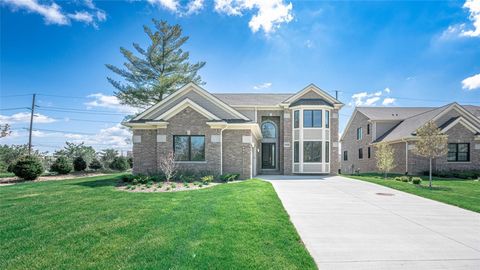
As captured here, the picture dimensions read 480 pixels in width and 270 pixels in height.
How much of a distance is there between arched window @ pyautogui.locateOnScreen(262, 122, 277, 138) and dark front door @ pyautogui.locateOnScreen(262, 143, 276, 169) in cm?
82

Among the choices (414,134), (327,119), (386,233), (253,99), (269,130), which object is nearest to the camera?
(386,233)

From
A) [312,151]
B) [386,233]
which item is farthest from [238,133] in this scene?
[386,233]

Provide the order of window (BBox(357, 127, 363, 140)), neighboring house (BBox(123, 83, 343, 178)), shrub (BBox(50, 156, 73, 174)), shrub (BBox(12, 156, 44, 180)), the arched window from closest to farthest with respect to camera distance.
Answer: shrub (BBox(12, 156, 44, 180)) → neighboring house (BBox(123, 83, 343, 178)) → shrub (BBox(50, 156, 73, 174)) → the arched window → window (BBox(357, 127, 363, 140))

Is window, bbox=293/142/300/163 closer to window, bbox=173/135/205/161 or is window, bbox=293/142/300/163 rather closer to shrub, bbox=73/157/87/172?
window, bbox=173/135/205/161

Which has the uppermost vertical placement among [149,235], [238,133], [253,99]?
[253,99]

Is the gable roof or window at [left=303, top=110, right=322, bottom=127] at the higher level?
the gable roof

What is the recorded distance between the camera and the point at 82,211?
6.78 metres

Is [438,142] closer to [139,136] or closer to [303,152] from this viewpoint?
[303,152]

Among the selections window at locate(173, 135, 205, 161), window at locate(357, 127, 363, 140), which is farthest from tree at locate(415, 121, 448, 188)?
window at locate(357, 127, 363, 140)

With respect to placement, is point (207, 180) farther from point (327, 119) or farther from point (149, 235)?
point (327, 119)

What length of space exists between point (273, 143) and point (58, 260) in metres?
18.9

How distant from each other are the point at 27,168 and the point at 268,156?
17.0 metres

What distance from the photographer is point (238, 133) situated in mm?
15320

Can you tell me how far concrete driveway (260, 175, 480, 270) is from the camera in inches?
162
